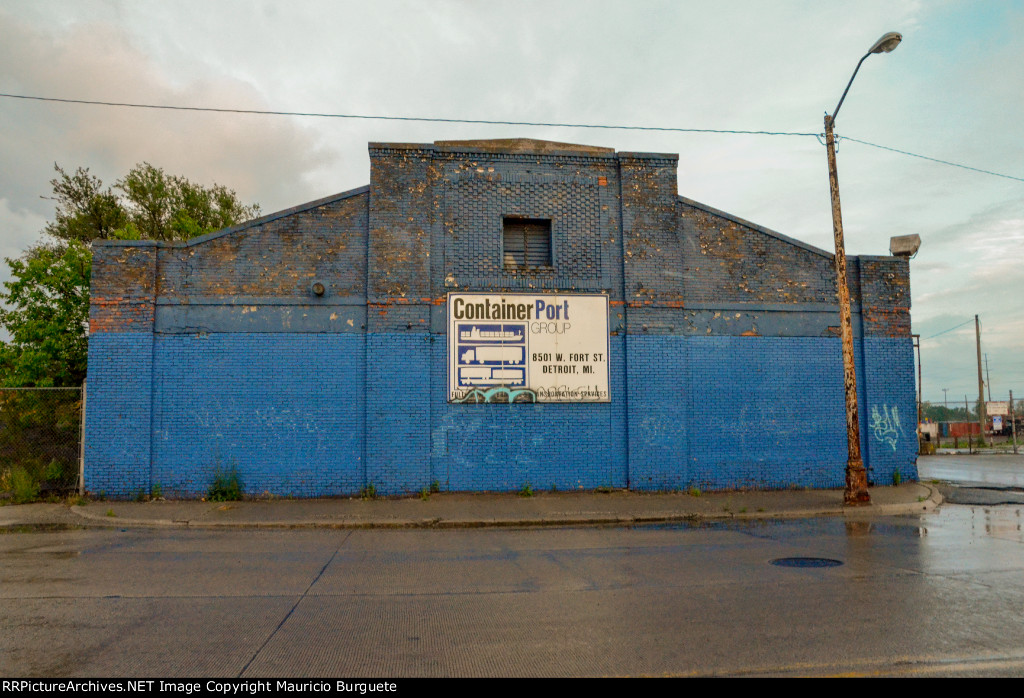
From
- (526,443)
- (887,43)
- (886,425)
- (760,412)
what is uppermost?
(887,43)

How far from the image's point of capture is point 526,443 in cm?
1539

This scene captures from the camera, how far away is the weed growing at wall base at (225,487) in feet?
47.9

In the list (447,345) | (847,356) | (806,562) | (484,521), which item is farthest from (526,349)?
(806,562)

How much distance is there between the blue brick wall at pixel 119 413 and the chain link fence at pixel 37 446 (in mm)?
629

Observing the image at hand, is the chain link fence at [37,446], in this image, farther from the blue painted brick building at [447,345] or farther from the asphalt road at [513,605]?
the asphalt road at [513,605]

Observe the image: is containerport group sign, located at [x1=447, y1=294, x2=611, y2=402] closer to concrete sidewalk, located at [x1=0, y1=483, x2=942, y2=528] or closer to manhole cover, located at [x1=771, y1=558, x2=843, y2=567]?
concrete sidewalk, located at [x1=0, y1=483, x2=942, y2=528]

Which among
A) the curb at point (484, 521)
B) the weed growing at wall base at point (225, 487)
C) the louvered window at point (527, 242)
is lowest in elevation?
the curb at point (484, 521)

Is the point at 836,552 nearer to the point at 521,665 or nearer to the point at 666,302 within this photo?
the point at 521,665

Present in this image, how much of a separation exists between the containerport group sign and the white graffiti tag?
6.50m

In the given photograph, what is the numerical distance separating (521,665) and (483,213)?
12.1 metres

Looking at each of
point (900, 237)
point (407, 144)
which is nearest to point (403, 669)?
point (407, 144)

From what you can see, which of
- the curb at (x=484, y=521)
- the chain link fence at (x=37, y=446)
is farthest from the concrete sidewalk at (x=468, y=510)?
the chain link fence at (x=37, y=446)

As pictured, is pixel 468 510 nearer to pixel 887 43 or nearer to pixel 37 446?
pixel 37 446

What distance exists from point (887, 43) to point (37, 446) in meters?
18.8
